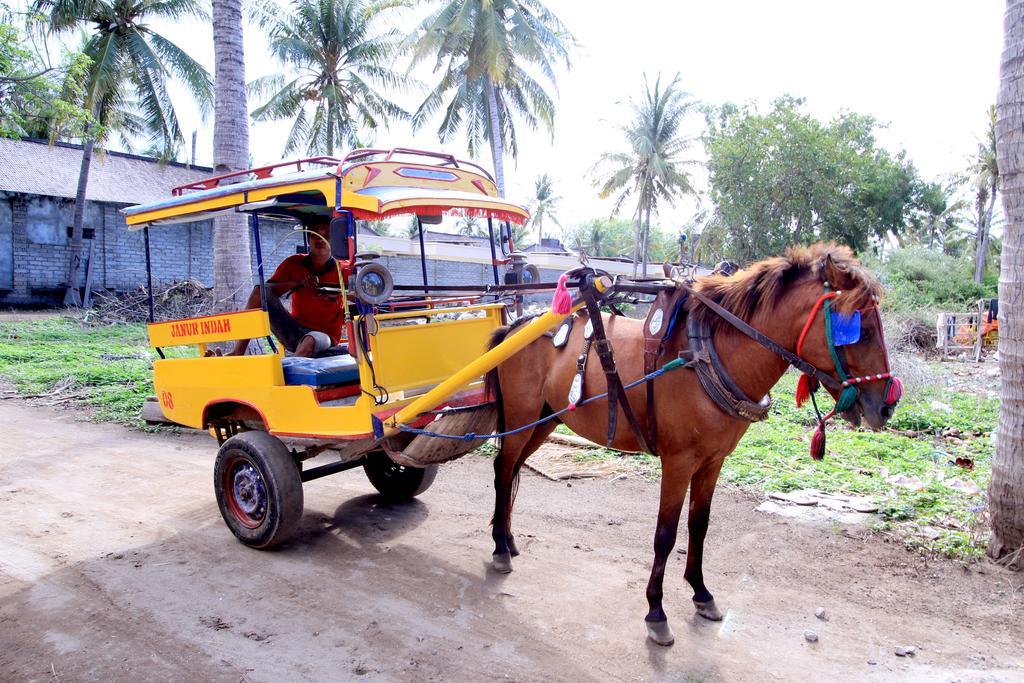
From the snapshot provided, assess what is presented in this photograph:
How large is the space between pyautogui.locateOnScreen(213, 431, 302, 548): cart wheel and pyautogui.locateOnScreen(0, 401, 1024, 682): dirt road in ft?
0.61

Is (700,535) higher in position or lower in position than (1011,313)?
lower

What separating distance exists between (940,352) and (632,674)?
18209 mm

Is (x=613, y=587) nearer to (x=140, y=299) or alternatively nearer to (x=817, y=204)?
(x=140, y=299)

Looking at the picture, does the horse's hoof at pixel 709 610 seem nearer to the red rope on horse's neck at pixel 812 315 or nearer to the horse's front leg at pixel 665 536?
the horse's front leg at pixel 665 536

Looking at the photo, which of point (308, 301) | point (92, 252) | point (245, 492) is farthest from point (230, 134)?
point (92, 252)

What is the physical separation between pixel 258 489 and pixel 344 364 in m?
1.03

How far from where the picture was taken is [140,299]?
70.0ft

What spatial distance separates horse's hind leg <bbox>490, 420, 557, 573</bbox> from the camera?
4270 millimetres

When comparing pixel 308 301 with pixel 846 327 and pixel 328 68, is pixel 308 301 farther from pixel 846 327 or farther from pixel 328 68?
pixel 328 68

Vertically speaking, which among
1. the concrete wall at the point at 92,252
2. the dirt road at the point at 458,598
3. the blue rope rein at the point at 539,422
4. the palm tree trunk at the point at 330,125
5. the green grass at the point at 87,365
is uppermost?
the palm tree trunk at the point at 330,125

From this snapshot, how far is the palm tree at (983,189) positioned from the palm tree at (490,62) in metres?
22.3

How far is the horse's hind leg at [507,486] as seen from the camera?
427 cm

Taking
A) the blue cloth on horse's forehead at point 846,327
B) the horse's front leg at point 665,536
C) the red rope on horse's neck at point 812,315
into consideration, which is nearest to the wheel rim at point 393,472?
the horse's front leg at point 665,536

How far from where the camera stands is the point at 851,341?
116 inches
